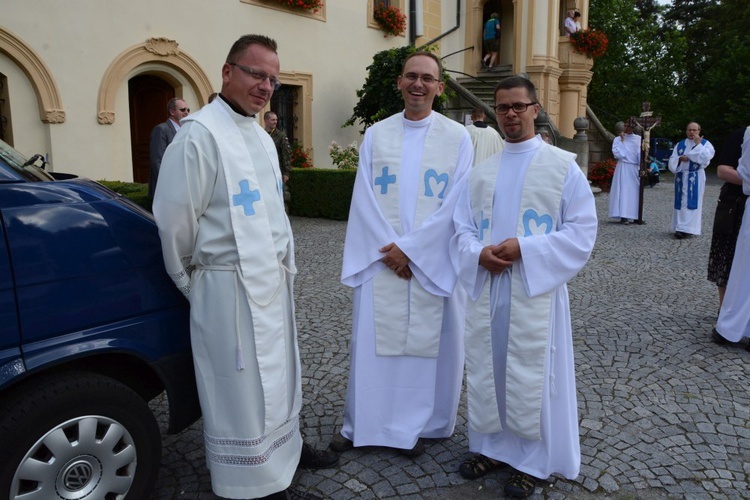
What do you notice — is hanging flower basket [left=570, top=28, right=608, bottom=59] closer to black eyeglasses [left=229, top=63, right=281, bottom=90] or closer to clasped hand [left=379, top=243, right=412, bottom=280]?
clasped hand [left=379, top=243, right=412, bottom=280]

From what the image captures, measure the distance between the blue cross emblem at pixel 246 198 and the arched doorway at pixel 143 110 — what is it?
32.9 ft

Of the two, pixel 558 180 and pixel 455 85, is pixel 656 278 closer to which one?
pixel 558 180

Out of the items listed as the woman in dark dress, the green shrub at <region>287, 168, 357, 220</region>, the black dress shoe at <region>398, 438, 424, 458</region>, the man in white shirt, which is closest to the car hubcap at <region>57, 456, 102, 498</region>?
the black dress shoe at <region>398, 438, 424, 458</region>

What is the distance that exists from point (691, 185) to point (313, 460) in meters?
9.52

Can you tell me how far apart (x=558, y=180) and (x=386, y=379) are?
1.40m

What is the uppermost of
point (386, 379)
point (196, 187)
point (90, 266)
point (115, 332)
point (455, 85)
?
point (455, 85)

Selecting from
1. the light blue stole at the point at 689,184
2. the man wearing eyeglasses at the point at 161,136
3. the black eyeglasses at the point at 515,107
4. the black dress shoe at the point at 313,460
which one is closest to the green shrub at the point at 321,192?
the man wearing eyeglasses at the point at 161,136

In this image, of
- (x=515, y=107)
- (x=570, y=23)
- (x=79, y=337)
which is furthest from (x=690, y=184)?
(x=570, y=23)

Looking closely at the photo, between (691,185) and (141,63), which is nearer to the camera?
(691,185)

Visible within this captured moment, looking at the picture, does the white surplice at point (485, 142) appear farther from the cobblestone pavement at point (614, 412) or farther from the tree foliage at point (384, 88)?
the tree foliage at point (384, 88)

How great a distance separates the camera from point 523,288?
2.94 meters

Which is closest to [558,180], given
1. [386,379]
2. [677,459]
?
[386,379]

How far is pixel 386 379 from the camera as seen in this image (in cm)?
347

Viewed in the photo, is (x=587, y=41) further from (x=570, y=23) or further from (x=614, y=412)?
(x=614, y=412)
